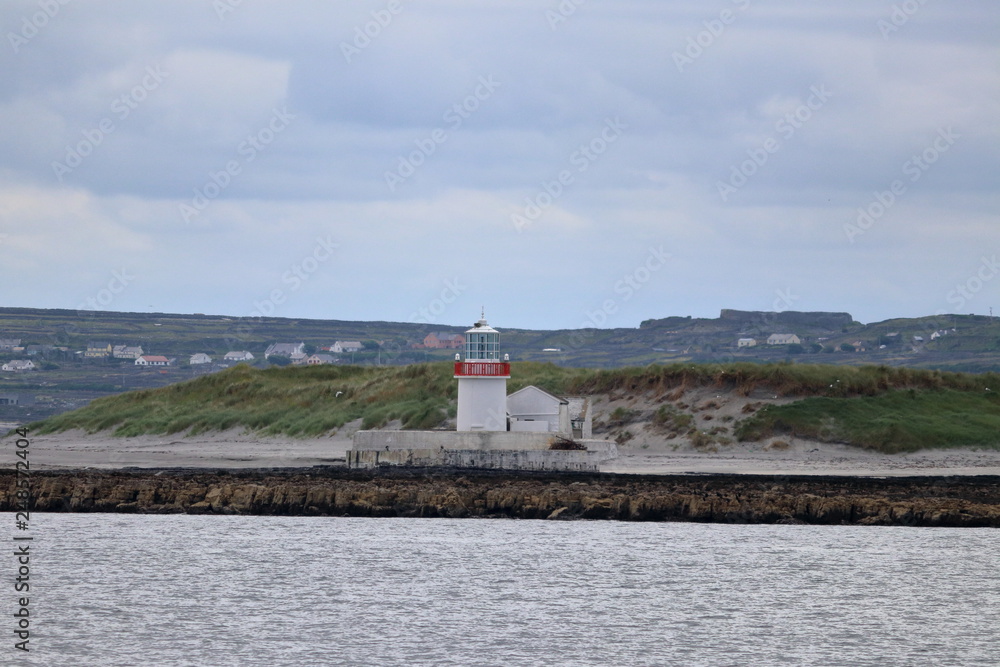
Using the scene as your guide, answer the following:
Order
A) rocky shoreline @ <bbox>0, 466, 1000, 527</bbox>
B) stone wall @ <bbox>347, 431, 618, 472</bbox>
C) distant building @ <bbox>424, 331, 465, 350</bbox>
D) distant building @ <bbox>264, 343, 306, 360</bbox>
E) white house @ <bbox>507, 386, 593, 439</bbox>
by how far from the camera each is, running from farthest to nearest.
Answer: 1. distant building @ <bbox>424, 331, 465, 350</bbox>
2. distant building @ <bbox>264, 343, 306, 360</bbox>
3. white house @ <bbox>507, 386, 593, 439</bbox>
4. stone wall @ <bbox>347, 431, 618, 472</bbox>
5. rocky shoreline @ <bbox>0, 466, 1000, 527</bbox>

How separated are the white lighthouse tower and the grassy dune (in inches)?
337

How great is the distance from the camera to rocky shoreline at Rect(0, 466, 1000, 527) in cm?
3092

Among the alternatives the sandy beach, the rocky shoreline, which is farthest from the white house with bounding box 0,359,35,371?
the rocky shoreline

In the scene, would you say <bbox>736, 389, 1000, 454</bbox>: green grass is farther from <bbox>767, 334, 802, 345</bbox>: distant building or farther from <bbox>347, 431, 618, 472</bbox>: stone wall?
<bbox>767, 334, 802, 345</bbox>: distant building

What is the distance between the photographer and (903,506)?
3020cm

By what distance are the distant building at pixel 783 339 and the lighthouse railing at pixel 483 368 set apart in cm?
8724

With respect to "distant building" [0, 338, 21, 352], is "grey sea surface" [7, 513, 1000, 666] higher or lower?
lower

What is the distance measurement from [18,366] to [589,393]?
210 ft

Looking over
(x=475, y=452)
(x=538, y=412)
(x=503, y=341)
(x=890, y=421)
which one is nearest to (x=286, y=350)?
(x=503, y=341)

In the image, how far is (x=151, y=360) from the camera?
111 meters

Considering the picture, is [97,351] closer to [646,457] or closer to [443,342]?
[443,342]

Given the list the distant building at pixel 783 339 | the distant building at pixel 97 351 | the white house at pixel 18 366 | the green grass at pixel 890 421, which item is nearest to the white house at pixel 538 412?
the green grass at pixel 890 421

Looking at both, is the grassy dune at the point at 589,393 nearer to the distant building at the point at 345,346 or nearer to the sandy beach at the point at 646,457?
the sandy beach at the point at 646,457

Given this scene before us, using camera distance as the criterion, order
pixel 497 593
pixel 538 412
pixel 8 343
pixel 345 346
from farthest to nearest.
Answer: pixel 345 346, pixel 8 343, pixel 538 412, pixel 497 593
